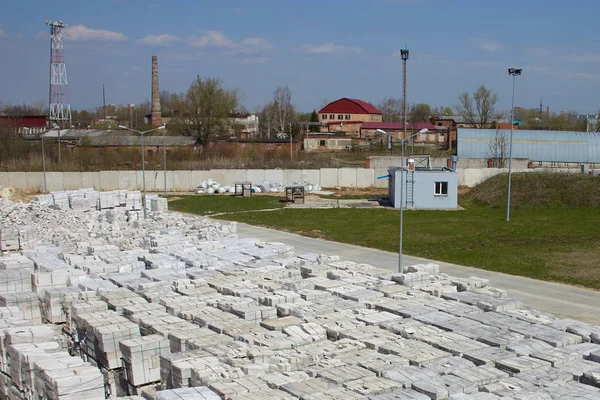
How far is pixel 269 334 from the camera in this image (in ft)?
42.2

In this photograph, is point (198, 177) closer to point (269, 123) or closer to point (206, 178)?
point (206, 178)

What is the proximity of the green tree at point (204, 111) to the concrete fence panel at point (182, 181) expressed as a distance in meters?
17.5

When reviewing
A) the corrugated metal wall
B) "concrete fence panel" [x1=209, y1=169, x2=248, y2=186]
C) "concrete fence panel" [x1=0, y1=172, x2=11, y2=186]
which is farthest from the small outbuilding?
"concrete fence panel" [x1=0, y1=172, x2=11, y2=186]

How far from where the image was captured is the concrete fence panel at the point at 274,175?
56219 millimetres

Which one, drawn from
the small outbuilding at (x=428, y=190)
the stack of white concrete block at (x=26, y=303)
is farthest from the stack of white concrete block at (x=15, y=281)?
the small outbuilding at (x=428, y=190)

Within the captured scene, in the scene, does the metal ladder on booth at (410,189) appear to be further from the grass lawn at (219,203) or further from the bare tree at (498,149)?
the bare tree at (498,149)

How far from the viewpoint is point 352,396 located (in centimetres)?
985

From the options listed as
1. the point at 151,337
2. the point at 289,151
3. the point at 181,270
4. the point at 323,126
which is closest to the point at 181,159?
the point at 289,151

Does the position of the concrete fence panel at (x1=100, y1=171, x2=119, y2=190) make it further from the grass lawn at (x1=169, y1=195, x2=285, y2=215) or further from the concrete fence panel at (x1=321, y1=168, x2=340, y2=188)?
the concrete fence panel at (x1=321, y1=168, x2=340, y2=188)

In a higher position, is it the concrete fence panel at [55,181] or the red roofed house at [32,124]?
the red roofed house at [32,124]

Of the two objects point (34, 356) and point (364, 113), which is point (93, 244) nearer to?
point (34, 356)

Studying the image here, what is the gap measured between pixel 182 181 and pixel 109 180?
6470mm

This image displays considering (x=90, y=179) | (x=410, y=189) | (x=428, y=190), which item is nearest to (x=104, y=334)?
(x=410, y=189)

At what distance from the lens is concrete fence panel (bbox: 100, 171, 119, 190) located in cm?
5294
